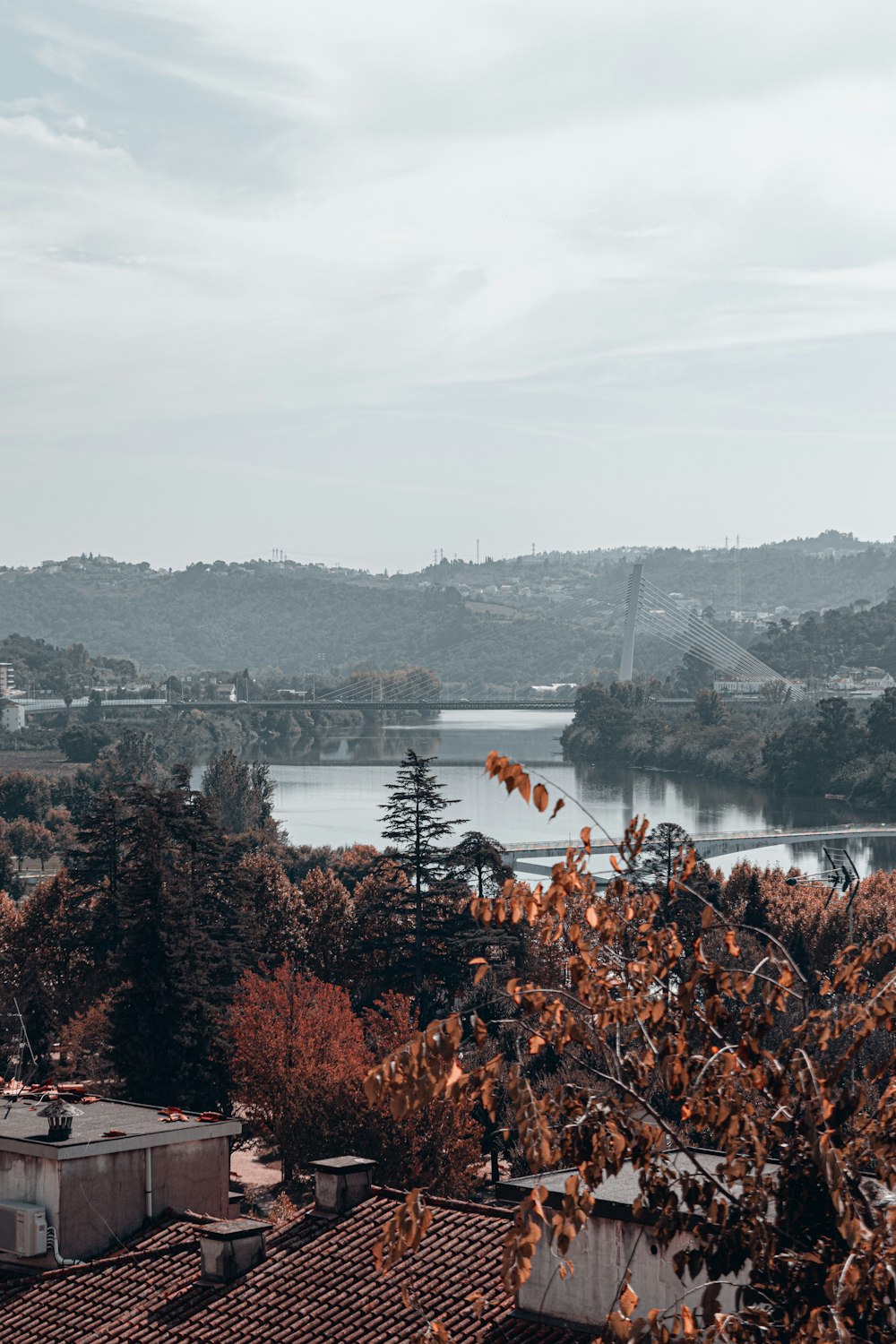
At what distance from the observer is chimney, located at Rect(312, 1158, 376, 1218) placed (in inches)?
304

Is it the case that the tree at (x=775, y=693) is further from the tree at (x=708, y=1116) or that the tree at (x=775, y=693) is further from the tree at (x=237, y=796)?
the tree at (x=708, y=1116)

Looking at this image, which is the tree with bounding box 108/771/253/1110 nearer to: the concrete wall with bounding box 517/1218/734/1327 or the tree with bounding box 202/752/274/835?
the concrete wall with bounding box 517/1218/734/1327

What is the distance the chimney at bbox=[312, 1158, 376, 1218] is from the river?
32.5 m

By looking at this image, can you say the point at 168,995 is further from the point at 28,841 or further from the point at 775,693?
the point at 775,693

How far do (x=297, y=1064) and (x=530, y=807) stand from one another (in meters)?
33.1

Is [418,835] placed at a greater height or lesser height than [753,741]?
greater

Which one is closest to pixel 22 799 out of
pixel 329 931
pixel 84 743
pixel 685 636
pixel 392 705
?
pixel 84 743

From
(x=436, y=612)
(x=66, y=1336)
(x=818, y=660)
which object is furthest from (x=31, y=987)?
(x=436, y=612)

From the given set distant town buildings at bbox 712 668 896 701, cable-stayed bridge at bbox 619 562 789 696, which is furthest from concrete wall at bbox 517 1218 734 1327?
cable-stayed bridge at bbox 619 562 789 696

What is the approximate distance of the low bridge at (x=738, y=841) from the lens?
42.5 meters

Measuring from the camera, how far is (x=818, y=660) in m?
121

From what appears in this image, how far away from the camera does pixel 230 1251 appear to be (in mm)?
7234

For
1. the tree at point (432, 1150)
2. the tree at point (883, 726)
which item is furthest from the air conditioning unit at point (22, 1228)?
the tree at point (883, 726)

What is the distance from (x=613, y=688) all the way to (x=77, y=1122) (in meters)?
79.1
